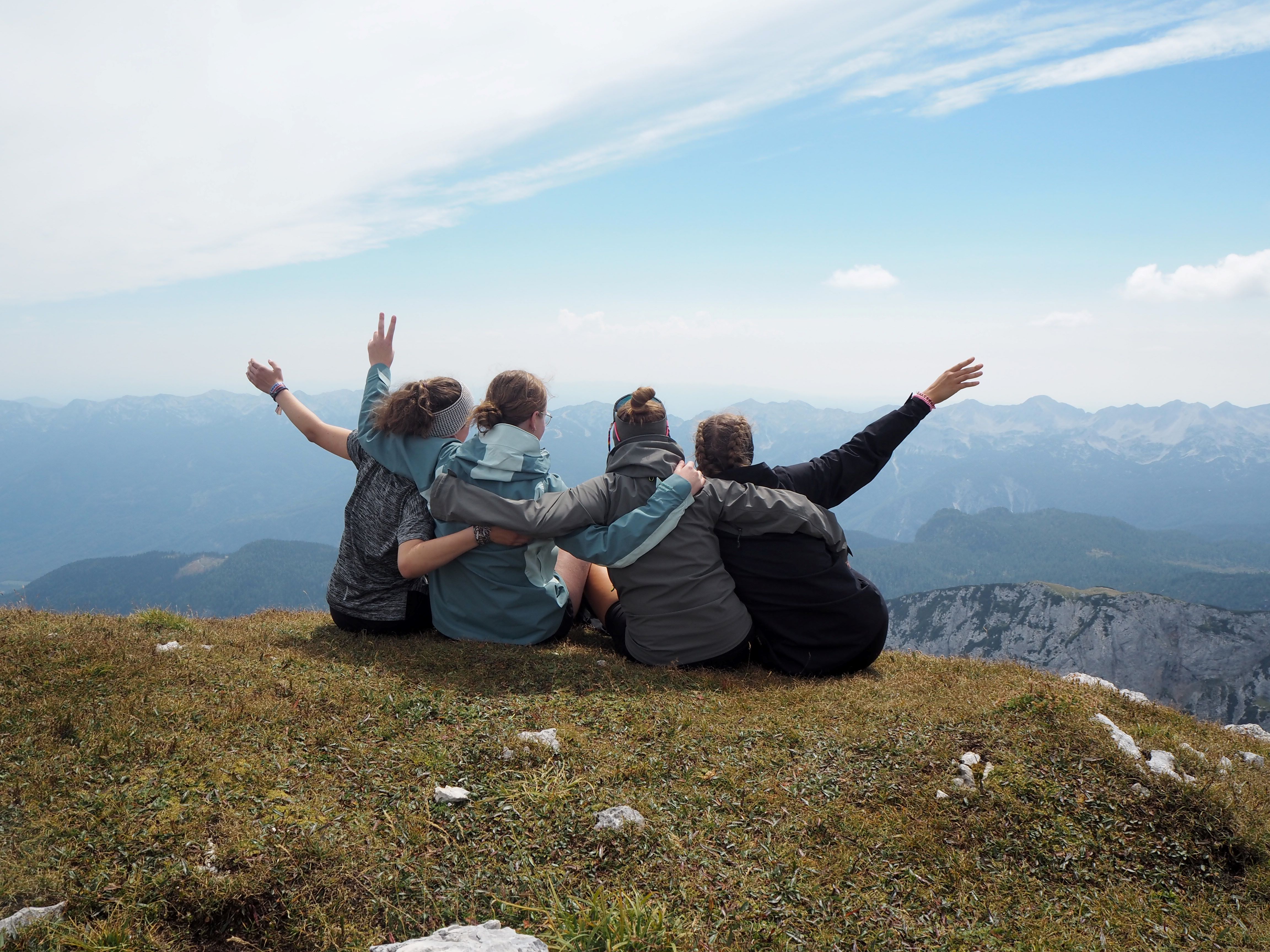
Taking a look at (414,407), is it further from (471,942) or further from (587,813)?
(471,942)

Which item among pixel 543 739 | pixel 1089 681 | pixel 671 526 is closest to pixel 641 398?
pixel 671 526

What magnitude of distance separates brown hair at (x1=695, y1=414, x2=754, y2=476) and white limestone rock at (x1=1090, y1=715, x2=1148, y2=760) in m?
4.60

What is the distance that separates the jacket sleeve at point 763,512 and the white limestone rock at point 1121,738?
3.14 m

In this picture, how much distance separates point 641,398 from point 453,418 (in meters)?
2.46

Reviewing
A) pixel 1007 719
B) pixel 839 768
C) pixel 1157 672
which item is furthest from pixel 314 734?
pixel 1157 672

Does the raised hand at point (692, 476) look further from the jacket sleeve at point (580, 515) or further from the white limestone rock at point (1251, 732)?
the white limestone rock at point (1251, 732)

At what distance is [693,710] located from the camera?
7770mm

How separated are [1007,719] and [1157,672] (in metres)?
172

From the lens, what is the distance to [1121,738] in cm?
686

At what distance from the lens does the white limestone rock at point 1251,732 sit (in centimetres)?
884

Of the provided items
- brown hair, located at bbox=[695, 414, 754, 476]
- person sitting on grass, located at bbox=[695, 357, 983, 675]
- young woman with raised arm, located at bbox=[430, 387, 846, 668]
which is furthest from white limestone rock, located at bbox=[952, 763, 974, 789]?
brown hair, located at bbox=[695, 414, 754, 476]

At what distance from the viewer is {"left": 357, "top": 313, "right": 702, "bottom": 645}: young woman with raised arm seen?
8.66 metres

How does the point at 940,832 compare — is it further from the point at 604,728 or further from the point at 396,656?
the point at 396,656

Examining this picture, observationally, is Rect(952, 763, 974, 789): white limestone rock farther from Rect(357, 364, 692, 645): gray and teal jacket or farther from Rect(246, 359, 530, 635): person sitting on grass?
Rect(246, 359, 530, 635): person sitting on grass
